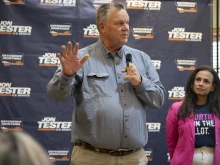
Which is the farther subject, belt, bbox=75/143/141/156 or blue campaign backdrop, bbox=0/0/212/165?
blue campaign backdrop, bbox=0/0/212/165

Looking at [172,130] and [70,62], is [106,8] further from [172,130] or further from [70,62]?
[172,130]

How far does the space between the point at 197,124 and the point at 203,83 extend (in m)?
0.38

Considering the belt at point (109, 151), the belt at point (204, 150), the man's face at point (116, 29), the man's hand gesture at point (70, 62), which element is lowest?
the belt at point (204, 150)

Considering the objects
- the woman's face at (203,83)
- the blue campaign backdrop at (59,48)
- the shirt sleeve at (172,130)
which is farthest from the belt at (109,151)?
the blue campaign backdrop at (59,48)

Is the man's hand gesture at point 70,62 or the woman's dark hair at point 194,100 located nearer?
the man's hand gesture at point 70,62

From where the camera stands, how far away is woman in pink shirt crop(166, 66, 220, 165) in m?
3.07

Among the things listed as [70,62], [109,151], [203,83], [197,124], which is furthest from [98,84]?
[203,83]

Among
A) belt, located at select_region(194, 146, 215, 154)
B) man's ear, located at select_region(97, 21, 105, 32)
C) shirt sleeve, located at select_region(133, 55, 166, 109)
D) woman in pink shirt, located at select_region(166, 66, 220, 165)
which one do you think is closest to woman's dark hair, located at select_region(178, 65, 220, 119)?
woman in pink shirt, located at select_region(166, 66, 220, 165)

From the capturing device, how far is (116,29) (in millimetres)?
2312

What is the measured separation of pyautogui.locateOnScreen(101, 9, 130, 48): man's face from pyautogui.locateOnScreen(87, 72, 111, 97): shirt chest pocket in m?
0.22

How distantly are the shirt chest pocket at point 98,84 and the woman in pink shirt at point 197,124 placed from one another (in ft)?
3.76

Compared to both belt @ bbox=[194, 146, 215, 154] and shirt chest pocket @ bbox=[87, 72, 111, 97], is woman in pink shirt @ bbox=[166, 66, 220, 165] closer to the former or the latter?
belt @ bbox=[194, 146, 215, 154]

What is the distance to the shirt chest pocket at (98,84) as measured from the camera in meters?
2.20

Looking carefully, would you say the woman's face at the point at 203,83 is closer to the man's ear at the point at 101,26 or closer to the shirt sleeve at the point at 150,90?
the shirt sleeve at the point at 150,90
